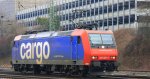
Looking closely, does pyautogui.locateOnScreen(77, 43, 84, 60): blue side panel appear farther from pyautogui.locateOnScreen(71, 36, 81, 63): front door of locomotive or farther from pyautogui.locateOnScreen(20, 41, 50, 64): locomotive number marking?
pyautogui.locateOnScreen(20, 41, 50, 64): locomotive number marking

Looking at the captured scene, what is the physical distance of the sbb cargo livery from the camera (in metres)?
28.5

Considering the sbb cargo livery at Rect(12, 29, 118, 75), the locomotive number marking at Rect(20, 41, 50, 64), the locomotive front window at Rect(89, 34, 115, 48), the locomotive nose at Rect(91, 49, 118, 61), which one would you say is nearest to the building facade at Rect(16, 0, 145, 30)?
the locomotive number marking at Rect(20, 41, 50, 64)

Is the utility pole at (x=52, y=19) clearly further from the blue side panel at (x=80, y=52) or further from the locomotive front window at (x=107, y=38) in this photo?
the blue side panel at (x=80, y=52)

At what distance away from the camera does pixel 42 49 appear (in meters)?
34.7

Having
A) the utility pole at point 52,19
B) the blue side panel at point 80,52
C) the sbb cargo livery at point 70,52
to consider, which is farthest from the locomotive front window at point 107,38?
the utility pole at point 52,19

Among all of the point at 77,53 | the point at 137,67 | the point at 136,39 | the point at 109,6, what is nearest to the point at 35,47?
the point at 77,53

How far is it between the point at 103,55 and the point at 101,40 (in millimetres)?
1251

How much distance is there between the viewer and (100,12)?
267 ft

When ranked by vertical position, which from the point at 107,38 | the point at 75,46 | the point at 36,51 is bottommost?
the point at 36,51

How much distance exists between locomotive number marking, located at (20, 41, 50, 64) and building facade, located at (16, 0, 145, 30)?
24913mm

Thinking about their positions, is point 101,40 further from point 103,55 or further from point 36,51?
point 36,51

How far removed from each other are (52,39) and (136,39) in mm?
21564

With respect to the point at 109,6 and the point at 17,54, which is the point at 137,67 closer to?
the point at 17,54

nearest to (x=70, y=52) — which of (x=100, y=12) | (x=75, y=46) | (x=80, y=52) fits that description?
(x=75, y=46)
